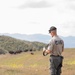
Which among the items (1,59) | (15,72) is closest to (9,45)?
(1,59)

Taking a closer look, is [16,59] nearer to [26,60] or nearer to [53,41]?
[26,60]

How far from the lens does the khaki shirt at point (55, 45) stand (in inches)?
599

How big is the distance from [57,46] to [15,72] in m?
11.0

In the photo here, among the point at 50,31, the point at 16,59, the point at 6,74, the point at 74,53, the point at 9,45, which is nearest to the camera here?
the point at 50,31

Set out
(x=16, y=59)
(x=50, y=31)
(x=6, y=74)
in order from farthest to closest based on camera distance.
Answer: (x=16, y=59) → (x=6, y=74) → (x=50, y=31)

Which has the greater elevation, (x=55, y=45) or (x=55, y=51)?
(x=55, y=45)

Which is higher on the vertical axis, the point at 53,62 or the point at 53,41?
the point at 53,41

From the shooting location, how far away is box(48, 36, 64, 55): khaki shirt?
1523cm

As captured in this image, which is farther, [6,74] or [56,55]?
[6,74]

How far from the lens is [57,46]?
Result: 1541cm

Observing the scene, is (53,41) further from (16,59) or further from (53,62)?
(16,59)

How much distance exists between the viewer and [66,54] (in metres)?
61.1

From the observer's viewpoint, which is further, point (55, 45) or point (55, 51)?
point (55, 51)

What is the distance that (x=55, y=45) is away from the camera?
50.3ft
